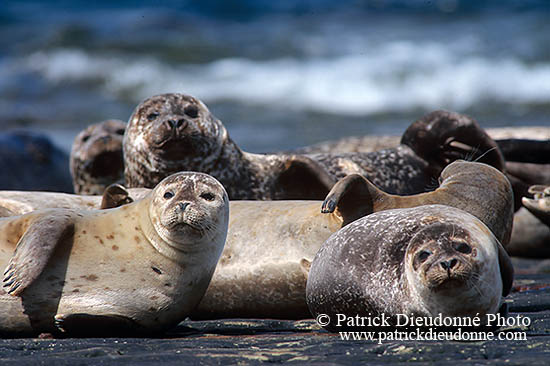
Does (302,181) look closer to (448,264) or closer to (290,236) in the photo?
(290,236)

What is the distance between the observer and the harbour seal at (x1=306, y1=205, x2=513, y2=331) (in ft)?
10.3

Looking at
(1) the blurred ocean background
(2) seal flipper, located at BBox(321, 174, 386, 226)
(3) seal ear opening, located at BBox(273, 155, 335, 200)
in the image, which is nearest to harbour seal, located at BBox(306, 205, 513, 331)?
(2) seal flipper, located at BBox(321, 174, 386, 226)

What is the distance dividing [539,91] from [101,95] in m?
10.2

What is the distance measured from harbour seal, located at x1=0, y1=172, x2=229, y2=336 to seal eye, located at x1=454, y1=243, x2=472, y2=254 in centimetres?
101

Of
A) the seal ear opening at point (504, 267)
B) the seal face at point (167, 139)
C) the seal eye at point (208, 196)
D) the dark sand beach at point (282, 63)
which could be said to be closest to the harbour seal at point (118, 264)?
the seal eye at point (208, 196)

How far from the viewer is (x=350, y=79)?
65.2ft

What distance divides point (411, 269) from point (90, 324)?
130cm

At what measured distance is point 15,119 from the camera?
1897cm

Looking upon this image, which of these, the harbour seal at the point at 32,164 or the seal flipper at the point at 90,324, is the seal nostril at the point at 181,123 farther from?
the harbour seal at the point at 32,164

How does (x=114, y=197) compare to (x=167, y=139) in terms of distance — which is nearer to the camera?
(x=114, y=197)

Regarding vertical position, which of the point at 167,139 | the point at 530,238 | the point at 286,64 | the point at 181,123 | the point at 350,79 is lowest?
the point at 530,238

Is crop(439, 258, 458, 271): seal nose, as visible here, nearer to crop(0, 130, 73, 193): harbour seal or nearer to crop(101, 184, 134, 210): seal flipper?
crop(101, 184, 134, 210): seal flipper

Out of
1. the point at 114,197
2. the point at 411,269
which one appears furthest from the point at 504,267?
the point at 114,197

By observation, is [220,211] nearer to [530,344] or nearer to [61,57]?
[530,344]
